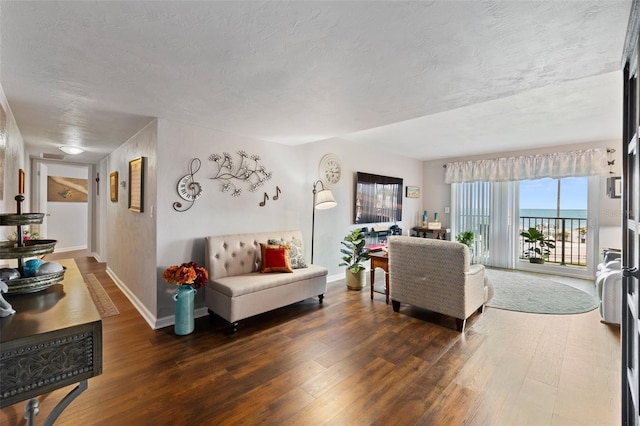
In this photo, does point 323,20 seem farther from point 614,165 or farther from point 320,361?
point 614,165

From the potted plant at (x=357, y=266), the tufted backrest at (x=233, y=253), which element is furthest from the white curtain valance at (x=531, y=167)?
the tufted backrest at (x=233, y=253)

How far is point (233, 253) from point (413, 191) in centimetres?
490

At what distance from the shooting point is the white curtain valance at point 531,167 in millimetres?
4965

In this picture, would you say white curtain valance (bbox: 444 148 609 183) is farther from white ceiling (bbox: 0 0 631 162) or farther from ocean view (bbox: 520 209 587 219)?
white ceiling (bbox: 0 0 631 162)

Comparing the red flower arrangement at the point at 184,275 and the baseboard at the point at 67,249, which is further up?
the red flower arrangement at the point at 184,275

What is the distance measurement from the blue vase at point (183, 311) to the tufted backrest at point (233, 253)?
1.16 ft

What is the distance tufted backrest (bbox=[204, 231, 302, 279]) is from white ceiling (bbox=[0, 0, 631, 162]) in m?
1.34

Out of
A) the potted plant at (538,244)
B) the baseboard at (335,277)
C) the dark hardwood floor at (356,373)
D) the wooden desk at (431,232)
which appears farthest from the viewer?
the wooden desk at (431,232)

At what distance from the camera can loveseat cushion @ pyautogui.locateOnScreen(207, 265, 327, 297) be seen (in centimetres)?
291

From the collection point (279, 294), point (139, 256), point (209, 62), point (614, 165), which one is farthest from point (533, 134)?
point (139, 256)

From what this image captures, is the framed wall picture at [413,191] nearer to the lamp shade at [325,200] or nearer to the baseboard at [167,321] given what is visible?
the lamp shade at [325,200]

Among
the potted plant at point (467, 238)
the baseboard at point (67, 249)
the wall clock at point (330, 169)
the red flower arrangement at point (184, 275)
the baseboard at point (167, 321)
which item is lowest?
the baseboard at point (167, 321)

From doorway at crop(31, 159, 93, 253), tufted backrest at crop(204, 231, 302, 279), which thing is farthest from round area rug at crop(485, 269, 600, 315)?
doorway at crop(31, 159, 93, 253)

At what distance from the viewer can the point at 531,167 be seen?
220 inches
